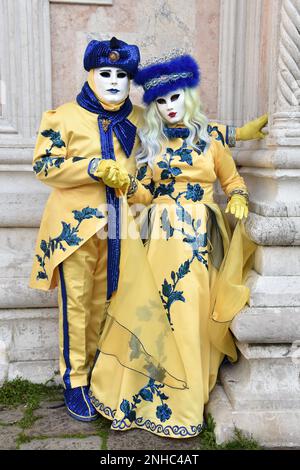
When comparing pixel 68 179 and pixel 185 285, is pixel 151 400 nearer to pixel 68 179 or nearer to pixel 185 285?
pixel 185 285

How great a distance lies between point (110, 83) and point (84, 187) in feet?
1.64

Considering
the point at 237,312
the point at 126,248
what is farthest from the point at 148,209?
the point at 237,312

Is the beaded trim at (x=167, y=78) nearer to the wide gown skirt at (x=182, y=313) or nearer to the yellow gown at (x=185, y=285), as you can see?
the yellow gown at (x=185, y=285)

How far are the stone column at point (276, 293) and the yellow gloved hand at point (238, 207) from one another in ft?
0.23

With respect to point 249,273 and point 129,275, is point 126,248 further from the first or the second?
point 249,273

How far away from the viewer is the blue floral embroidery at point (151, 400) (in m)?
2.36

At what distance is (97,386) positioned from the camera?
99.9 inches

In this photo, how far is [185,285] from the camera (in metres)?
2.40

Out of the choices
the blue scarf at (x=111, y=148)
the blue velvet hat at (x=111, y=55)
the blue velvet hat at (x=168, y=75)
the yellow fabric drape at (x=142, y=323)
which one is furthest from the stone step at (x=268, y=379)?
the blue velvet hat at (x=111, y=55)

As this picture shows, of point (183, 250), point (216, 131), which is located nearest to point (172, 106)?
point (216, 131)

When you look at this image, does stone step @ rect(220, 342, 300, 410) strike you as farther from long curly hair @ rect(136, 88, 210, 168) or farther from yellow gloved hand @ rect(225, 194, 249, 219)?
long curly hair @ rect(136, 88, 210, 168)

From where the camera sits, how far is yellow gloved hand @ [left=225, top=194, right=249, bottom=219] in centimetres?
239
